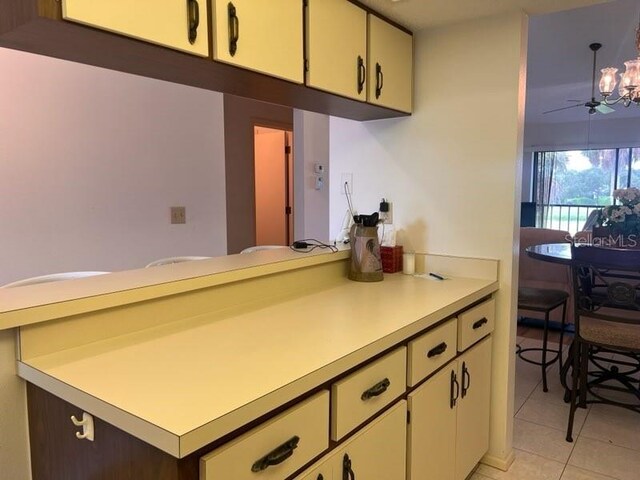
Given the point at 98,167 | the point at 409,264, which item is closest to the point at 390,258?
the point at 409,264

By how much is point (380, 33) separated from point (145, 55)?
1081 mm

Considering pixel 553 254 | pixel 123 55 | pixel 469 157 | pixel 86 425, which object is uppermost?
pixel 123 55

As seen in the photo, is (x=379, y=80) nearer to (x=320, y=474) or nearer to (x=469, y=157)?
(x=469, y=157)

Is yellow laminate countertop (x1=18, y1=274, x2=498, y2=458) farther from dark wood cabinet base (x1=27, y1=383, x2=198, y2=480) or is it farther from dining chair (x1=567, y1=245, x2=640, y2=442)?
dining chair (x1=567, y1=245, x2=640, y2=442)

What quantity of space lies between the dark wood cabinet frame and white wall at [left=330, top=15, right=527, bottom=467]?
1.58 feet

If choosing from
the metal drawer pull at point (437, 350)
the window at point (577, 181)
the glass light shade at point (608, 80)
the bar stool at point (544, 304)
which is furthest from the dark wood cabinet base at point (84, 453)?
the window at point (577, 181)

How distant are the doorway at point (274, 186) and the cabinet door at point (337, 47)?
3.84 meters

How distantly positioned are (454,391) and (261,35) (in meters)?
1.41

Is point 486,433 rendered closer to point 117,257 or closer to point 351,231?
point 351,231

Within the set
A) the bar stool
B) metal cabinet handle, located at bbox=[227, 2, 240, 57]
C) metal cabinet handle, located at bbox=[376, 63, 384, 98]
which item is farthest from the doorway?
metal cabinet handle, located at bbox=[227, 2, 240, 57]

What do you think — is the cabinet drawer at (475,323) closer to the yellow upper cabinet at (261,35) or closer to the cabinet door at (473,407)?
the cabinet door at (473,407)

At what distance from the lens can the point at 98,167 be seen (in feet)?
9.79

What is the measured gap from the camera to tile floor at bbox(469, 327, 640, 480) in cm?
214

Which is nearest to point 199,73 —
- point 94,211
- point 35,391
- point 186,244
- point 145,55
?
point 145,55
